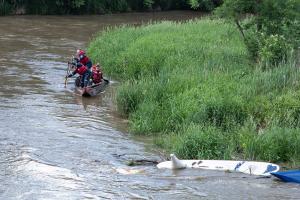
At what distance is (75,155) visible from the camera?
11031 mm

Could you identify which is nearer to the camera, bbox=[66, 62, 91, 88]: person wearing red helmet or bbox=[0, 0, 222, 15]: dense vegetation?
bbox=[66, 62, 91, 88]: person wearing red helmet

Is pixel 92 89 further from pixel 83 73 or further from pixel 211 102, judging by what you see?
pixel 211 102

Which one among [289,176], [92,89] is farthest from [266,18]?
[289,176]

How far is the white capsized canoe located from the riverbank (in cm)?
58

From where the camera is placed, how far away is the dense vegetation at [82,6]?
38713 millimetres

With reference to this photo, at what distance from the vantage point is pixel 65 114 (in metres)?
14.6

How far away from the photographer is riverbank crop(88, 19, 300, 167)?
1098 cm

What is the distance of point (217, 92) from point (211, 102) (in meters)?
0.86

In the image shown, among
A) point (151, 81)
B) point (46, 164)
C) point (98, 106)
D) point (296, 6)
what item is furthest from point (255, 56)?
point (46, 164)

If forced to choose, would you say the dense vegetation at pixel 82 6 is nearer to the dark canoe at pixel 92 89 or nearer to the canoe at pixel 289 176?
the dark canoe at pixel 92 89

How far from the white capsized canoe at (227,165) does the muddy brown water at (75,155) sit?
0.56 ft

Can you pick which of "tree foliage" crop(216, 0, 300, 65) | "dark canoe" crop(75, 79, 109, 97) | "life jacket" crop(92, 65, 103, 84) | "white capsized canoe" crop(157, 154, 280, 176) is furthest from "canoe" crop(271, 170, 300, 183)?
"life jacket" crop(92, 65, 103, 84)

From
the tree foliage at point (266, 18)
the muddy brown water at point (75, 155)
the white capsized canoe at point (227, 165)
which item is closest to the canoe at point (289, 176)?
the muddy brown water at point (75, 155)

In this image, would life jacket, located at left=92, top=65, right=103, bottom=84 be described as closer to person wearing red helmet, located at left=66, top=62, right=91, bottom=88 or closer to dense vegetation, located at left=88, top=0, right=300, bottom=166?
person wearing red helmet, located at left=66, top=62, right=91, bottom=88
